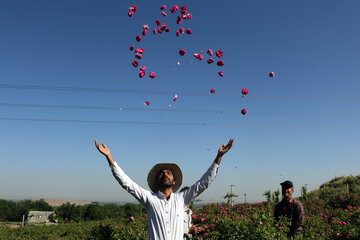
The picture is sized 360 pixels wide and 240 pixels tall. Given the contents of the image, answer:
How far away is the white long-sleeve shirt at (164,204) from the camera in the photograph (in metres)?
2.88

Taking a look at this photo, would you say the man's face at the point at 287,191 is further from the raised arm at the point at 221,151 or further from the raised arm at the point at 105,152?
the raised arm at the point at 105,152

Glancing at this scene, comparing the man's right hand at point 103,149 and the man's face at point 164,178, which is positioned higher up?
the man's right hand at point 103,149

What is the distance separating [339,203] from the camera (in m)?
13.8

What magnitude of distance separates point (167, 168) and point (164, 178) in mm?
265

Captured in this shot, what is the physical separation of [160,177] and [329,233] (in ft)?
18.3

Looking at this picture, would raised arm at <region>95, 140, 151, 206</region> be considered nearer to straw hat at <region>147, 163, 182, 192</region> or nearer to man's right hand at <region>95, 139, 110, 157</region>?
man's right hand at <region>95, 139, 110, 157</region>

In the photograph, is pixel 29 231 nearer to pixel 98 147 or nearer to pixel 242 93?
pixel 242 93

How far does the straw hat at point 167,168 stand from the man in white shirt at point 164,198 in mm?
212

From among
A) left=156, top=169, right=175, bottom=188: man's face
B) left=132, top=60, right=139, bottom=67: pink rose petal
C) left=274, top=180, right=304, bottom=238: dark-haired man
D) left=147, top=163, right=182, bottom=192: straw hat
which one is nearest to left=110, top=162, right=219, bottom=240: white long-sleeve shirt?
left=156, top=169, right=175, bottom=188: man's face

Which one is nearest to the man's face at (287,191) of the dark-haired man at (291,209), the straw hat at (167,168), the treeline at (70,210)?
the dark-haired man at (291,209)

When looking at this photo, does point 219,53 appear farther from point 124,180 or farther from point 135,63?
point 124,180

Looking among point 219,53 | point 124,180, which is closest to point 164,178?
point 124,180

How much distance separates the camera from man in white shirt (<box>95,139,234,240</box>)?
289cm

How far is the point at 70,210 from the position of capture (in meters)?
57.8
